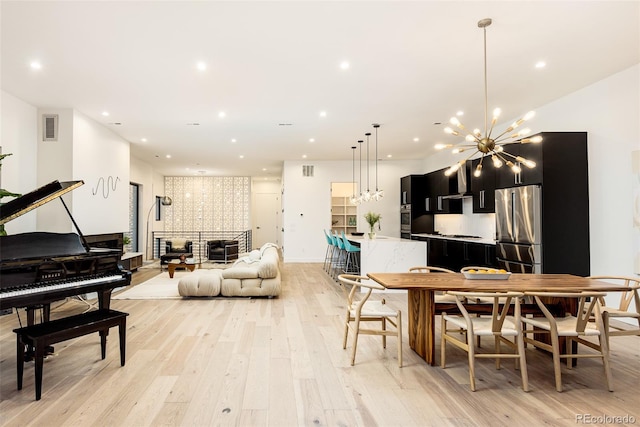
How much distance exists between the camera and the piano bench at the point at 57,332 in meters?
2.59

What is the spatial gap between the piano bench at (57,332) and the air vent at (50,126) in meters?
4.17

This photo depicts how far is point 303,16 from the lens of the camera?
128 inches

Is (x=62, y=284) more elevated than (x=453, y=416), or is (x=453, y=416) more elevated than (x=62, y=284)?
(x=62, y=284)

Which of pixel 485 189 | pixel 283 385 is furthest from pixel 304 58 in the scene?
pixel 485 189

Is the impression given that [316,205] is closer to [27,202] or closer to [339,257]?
[339,257]

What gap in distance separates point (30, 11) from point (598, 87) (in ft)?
21.5

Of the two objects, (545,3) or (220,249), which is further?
(220,249)

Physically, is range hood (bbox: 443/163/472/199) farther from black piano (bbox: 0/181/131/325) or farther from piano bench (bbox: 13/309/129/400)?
piano bench (bbox: 13/309/129/400)

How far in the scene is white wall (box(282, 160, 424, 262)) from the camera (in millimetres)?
10867

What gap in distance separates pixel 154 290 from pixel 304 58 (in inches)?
189

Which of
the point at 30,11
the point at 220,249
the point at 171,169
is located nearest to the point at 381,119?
the point at 30,11

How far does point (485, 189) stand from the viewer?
7.00 metres

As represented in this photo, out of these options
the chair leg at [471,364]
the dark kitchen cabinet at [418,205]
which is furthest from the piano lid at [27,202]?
the dark kitchen cabinet at [418,205]

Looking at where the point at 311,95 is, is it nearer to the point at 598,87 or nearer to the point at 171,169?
the point at 598,87
